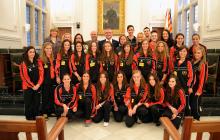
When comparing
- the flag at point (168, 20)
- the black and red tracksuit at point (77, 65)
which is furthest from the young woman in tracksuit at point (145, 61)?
the flag at point (168, 20)

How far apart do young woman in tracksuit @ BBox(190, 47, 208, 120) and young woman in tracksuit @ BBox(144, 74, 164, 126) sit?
2.11ft

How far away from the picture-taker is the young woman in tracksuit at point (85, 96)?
479 cm

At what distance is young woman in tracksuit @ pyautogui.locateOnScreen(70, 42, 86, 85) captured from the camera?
205 inches

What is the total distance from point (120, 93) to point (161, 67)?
3.51 feet

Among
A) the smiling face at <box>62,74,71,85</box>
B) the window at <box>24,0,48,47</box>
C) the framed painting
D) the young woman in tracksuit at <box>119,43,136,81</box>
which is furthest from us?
the framed painting

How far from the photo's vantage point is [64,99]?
4.77 metres

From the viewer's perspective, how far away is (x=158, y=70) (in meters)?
5.30

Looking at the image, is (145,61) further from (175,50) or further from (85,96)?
(85,96)

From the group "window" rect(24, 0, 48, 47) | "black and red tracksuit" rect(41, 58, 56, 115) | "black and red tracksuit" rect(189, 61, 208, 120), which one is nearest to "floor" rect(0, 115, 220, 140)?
"black and red tracksuit" rect(41, 58, 56, 115)

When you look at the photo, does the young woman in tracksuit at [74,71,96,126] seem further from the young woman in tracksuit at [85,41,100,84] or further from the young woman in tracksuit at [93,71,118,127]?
the young woman in tracksuit at [85,41,100,84]

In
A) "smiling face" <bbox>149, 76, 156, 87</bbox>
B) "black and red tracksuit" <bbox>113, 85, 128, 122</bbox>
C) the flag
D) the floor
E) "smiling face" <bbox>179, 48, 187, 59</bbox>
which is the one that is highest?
the flag

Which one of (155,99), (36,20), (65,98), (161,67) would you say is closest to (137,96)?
(155,99)

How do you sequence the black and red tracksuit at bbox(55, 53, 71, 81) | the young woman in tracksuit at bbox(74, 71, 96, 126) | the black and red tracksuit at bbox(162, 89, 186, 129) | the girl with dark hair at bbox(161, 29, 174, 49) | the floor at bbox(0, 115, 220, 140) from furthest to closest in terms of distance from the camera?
the girl with dark hair at bbox(161, 29, 174, 49) → the black and red tracksuit at bbox(55, 53, 71, 81) → the young woman in tracksuit at bbox(74, 71, 96, 126) → the black and red tracksuit at bbox(162, 89, 186, 129) → the floor at bbox(0, 115, 220, 140)

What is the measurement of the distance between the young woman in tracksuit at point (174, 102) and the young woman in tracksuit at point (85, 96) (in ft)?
4.68
